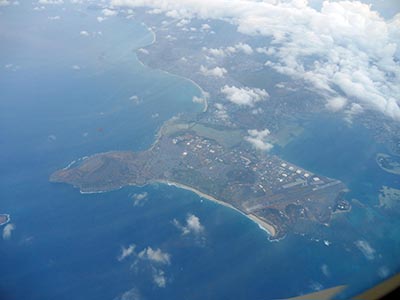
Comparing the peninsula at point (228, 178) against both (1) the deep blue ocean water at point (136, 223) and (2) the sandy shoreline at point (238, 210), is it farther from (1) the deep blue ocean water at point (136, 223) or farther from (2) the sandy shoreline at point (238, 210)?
(1) the deep blue ocean water at point (136, 223)

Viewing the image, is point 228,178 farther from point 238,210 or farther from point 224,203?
point 238,210

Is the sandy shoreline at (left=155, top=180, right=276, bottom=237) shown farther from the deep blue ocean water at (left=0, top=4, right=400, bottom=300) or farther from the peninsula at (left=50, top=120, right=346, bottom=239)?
the deep blue ocean water at (left=0, top=4, right=400, bottom=300)

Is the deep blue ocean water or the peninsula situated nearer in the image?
the deep blue ocean water

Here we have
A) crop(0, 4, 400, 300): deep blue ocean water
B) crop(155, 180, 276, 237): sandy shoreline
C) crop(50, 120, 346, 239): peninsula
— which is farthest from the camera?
crop(50, 120, 346, 239): peninsula

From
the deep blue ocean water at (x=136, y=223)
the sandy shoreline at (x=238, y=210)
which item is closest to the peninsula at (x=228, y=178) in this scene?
the sandy shoreline at (x=238, y=210)

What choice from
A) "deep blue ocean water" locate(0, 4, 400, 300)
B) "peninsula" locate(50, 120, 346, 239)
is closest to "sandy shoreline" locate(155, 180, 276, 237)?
"peninsula" locate(50, 120, 346, 239)

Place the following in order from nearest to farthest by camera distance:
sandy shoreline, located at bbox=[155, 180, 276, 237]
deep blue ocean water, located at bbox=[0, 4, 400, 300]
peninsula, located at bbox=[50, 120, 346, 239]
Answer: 1. deep blue ocean water, located at bbox=[0, 4, 400, 300]
2. sandy shoreline, located at bbox=[155, 180, 276, 237]
3. peninsula, located at bbox=[50, 120, 346, 239]

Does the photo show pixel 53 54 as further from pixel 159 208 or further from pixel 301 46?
pixel 301 46

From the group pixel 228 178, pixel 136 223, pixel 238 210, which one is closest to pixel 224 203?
pixel 238 210
